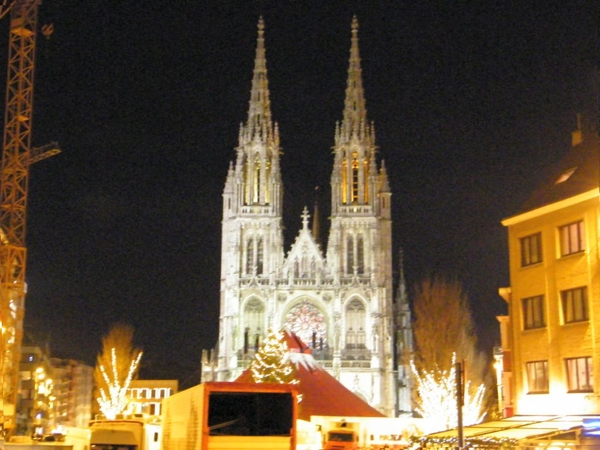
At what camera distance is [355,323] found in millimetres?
85188

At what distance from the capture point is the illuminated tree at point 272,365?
5912 cm

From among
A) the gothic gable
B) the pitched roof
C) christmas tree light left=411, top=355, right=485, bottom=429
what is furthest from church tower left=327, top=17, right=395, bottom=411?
the pitched roof

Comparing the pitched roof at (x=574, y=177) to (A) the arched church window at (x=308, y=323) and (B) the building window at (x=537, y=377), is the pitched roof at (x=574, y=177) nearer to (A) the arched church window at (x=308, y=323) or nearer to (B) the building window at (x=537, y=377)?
(B) the building window at (x=537, y=377)

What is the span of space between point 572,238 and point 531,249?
2.27 meters

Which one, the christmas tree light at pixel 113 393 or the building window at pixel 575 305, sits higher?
the building window at pixel 575 305

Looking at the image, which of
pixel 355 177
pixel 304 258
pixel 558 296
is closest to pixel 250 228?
pixel 304 258

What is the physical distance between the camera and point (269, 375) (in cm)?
5891

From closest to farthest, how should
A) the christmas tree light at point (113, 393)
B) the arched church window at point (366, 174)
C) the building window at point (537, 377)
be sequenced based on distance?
the building window at point (537, 377), the christmas tree light at point (113, 393), the arched church window at point (366, 174)

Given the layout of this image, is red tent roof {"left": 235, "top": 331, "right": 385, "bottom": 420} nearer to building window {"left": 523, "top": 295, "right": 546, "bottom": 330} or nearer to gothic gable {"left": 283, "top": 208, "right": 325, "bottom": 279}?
gothic gable {"left": 283, "top": 208, "right": 325, "bottom": 279}

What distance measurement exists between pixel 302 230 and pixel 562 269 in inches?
2373

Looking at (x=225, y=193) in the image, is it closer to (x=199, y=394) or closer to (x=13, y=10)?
(x=13, y=10)

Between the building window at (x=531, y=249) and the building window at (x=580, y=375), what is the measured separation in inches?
149

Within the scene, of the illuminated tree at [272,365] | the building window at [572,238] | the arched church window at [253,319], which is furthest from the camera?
the arched church window at [253,319]

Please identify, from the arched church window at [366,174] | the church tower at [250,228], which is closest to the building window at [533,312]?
the church tower at [250,228]
